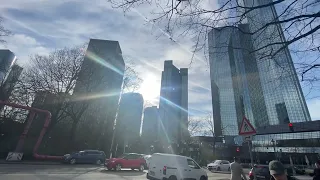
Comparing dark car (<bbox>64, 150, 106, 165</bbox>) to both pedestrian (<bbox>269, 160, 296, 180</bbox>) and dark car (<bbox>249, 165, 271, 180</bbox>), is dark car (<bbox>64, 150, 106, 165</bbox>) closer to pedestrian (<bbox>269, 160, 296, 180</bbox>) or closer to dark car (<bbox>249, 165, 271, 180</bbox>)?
dark car (<bbox>249, 165, 271, 180</bbox>)

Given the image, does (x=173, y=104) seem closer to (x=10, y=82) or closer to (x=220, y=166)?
(x=220, y=166)

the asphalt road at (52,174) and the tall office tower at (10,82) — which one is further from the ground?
the tall office tower at (10,82)

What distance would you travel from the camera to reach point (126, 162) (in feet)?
61.9

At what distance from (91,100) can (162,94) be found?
7839cm

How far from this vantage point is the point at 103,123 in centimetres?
3544

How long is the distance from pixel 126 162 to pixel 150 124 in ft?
186

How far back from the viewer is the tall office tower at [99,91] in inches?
1160

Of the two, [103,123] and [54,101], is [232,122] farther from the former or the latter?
[54,101]

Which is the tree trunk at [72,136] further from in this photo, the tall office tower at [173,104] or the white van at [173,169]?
the tall office tower at [173,104]

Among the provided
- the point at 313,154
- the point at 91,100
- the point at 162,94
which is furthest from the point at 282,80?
the point at 162,94

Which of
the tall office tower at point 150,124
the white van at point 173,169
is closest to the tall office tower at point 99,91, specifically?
the white van at point 173,169

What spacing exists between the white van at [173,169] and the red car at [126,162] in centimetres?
683

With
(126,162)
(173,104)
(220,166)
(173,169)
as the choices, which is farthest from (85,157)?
(173,104)

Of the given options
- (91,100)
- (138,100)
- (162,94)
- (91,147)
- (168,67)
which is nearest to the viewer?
(91,100)
